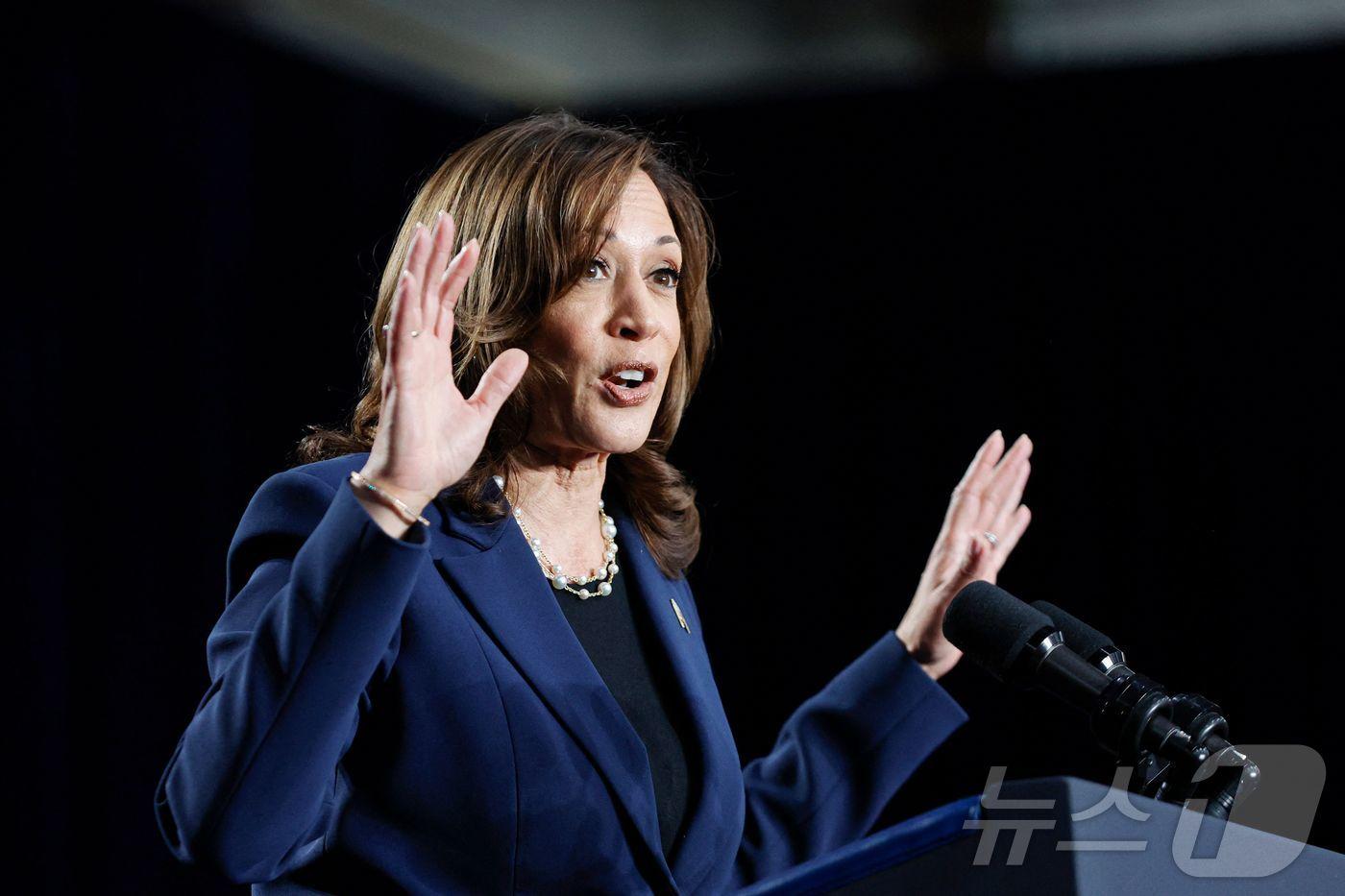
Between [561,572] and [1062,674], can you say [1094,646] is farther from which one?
[561,572]

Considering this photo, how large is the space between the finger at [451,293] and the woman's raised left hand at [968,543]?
2.57 feet

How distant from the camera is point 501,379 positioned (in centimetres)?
111

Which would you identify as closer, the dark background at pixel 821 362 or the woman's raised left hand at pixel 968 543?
the woman's raised left hand at pixel 968 543

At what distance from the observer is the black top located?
1.31 metres

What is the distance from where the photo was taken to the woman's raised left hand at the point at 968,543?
5.41 ft

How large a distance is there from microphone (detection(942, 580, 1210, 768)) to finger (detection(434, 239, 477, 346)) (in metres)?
0.47

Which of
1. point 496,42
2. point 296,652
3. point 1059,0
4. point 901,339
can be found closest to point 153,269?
point 496,42

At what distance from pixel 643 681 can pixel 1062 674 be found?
52 cm

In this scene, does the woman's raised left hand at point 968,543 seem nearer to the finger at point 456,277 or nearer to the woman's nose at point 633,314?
the woman's nose at point 633,314

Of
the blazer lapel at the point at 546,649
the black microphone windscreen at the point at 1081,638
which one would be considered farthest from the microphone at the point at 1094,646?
the blazer lapel at the point at 546,649

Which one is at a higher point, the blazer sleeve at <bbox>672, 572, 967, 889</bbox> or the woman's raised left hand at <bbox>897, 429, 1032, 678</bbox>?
the woman's raised left hand at <bbox>897, 429, 1032, 678</bbox>

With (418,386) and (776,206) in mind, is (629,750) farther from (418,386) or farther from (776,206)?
(776,206)

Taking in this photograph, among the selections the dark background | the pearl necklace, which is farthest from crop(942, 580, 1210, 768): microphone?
the dark background

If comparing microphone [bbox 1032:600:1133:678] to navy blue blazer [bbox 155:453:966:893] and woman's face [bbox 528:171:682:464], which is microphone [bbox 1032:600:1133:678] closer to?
navy blue blazer [bbox 155:453:966:893]
